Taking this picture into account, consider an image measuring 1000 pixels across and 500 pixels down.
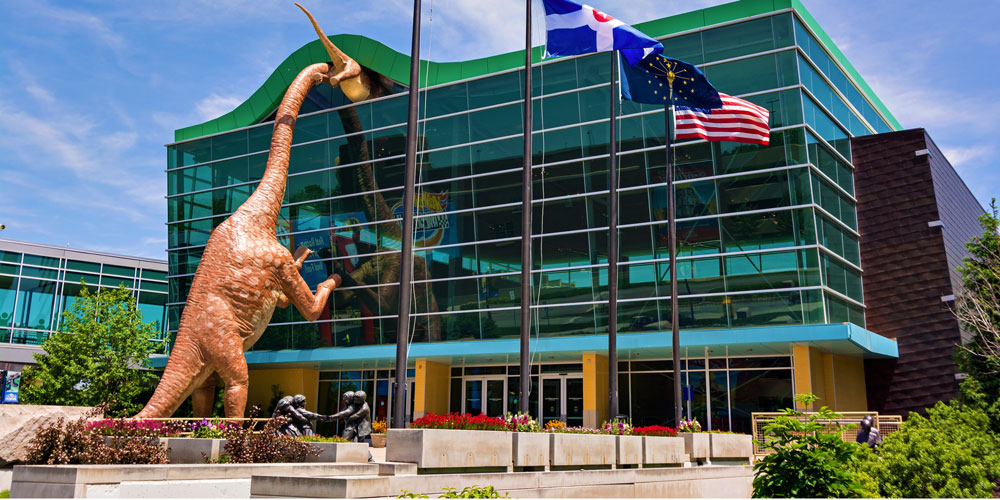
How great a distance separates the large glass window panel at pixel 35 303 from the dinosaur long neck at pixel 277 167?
3491 centimetres

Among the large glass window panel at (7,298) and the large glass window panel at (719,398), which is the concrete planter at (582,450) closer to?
the large glass window panel at (719,398)

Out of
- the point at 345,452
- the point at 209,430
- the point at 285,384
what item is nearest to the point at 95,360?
the point at 285,384

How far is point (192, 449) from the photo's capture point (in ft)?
46.6

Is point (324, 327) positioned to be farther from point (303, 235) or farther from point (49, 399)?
point (49, 399)

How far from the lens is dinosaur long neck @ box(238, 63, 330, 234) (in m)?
22.7

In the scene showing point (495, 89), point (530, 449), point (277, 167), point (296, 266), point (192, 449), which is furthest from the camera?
point (495, 89)

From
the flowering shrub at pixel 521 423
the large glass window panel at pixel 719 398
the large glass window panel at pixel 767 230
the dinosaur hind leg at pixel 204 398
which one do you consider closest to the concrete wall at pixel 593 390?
the large glass window panel at pixel 719 398

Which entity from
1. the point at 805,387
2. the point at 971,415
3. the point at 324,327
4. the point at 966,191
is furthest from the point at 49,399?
the point at 966,191

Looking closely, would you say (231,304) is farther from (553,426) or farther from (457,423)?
(457,423)

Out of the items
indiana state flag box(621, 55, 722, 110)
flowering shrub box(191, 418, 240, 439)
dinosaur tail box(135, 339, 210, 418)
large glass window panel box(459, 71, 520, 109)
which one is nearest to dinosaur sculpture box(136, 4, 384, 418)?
dinosaur tail box(135, 339, 210, 418)

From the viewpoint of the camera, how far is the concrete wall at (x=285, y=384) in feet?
124

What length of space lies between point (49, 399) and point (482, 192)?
59.7ft

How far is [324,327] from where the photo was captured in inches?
1410

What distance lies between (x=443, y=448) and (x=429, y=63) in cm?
2559
